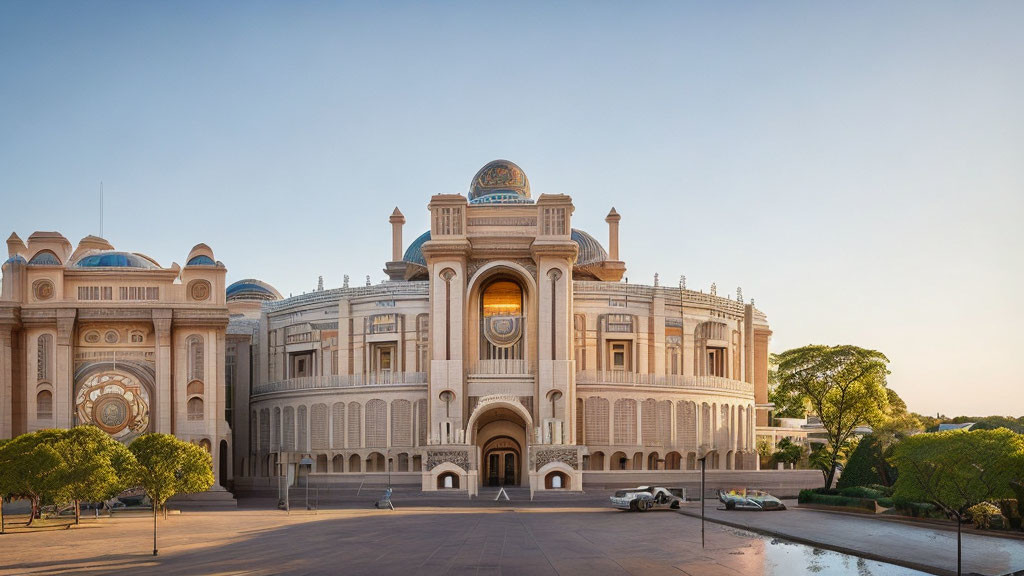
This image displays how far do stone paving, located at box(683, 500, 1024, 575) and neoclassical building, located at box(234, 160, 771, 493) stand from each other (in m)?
20.3

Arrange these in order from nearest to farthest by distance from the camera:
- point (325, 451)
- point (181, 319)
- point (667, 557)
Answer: point (667, 557) → point (181, 319) → point (325, 451)

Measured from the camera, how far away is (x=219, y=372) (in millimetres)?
64188

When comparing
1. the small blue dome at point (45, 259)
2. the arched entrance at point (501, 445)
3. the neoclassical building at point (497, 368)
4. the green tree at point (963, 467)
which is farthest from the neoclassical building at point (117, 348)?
the green tree at point (963, 467)

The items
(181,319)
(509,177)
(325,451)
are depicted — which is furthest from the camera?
(509,177)

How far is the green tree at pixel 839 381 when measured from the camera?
71.4 meters

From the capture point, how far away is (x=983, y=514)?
36438 millimetres

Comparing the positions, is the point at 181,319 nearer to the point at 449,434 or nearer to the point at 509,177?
the point at 449,434

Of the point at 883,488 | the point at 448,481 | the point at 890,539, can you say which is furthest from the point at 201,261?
the point at 890,539

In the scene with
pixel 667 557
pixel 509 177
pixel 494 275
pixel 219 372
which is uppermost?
pixel 509 177

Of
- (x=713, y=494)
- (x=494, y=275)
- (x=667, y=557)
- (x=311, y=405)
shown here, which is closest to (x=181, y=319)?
(x=311, y=405)

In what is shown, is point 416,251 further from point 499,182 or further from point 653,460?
point 653,460

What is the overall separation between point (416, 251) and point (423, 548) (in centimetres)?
5446

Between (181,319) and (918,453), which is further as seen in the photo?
(181,319)

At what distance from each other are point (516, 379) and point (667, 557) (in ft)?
132
